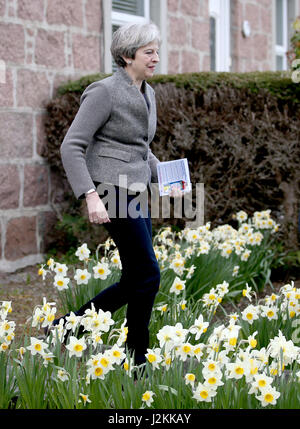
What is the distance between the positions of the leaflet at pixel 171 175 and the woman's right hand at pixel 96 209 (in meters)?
0.52

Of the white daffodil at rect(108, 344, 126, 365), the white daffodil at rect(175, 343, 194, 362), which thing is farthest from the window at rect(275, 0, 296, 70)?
the white daffodil at rect(108, 344, 126, 365)

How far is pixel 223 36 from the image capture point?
33.0ft

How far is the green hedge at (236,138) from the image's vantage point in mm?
6004

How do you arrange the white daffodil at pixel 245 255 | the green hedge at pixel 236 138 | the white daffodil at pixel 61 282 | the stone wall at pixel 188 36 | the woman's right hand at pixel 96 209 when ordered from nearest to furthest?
the woman's right hand at pixel 96 209 < the white daffodil at pixel 61 282 < the white daffodil at pixel 245 255 < the green hedge at pixel 236 138 < the stone wall at pixel 188 36

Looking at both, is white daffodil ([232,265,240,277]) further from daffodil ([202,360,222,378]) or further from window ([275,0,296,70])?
window ([275,0,296,70])

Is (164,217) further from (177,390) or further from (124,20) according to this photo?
(177,390)

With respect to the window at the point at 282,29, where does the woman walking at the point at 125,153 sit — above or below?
below

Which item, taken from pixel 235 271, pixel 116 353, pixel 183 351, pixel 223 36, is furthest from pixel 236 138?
pixel 223 36

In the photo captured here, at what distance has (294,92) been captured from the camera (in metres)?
6.00

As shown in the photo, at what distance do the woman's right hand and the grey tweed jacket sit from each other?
0.04 m

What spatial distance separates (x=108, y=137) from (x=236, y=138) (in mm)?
2918

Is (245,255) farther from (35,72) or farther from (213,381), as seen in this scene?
(213,381)

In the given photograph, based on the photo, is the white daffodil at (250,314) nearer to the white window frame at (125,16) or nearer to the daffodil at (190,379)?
the daffodil at (190,379)

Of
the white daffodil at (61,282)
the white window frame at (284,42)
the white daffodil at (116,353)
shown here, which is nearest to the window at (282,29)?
the white window frame at (284,42)
